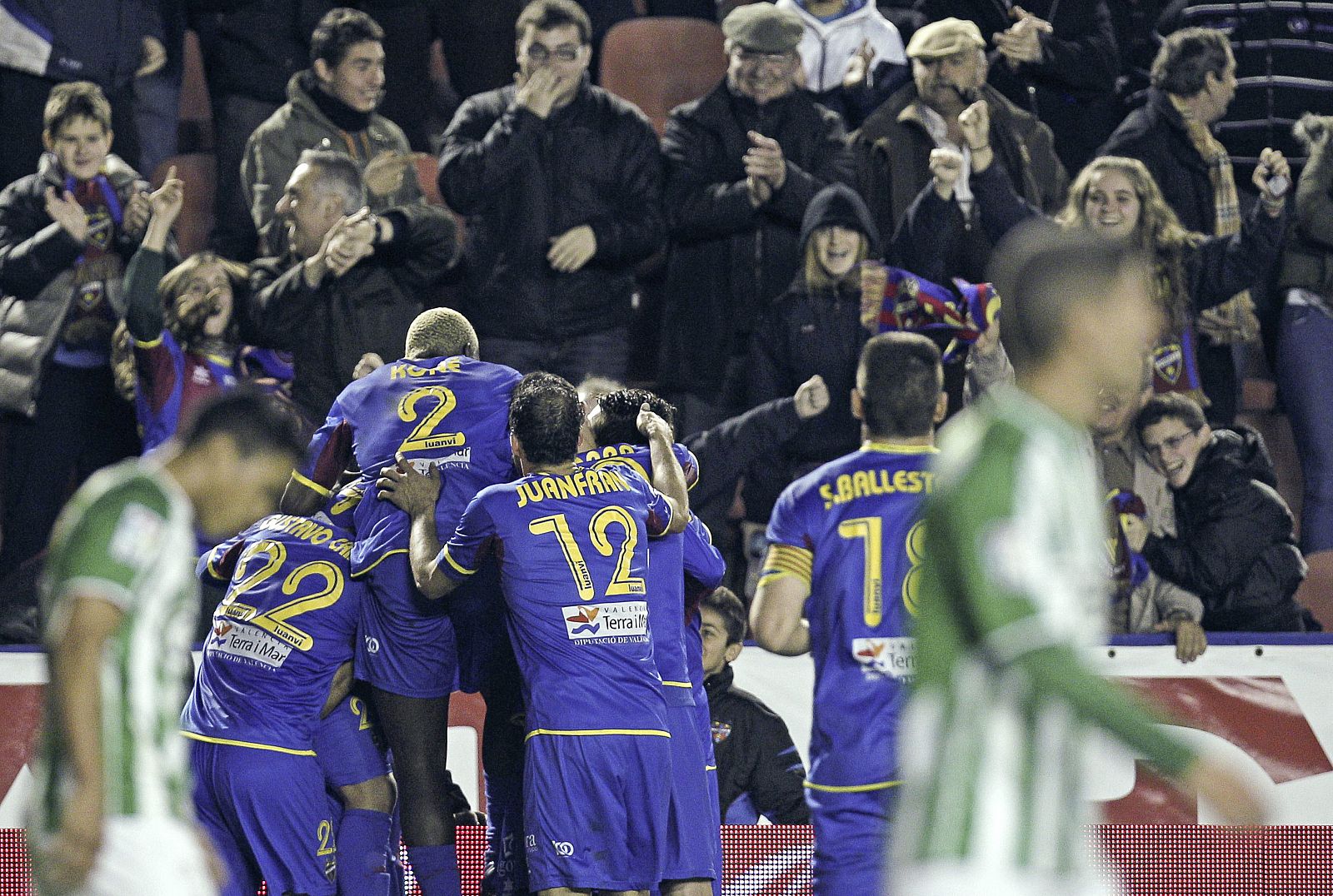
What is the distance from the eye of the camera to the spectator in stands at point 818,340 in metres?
9.03

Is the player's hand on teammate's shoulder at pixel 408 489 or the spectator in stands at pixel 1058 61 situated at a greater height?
the spectator in stands at pixel 1058 61


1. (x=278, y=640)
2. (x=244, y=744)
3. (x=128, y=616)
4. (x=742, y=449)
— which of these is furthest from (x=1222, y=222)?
(x=128, y=616)

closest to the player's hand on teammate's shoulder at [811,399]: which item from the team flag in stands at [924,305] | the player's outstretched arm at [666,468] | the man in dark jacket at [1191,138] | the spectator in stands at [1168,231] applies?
the team flag in stands at [924,305]

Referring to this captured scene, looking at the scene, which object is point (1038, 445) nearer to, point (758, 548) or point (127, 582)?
point (127, 582)

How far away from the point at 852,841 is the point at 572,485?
149 cm

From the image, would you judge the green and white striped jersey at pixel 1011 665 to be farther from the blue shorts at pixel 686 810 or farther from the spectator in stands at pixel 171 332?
the spectator in stands at pixel 171 332

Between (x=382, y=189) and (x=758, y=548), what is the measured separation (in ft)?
8.39

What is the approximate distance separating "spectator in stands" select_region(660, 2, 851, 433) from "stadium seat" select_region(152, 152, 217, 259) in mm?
2832

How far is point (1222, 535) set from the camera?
27.8ft

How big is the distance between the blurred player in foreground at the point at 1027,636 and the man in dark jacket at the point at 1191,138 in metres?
6.37

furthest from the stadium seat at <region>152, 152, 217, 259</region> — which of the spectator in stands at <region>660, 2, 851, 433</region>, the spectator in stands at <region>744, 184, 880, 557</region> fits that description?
the spectator in stands at <region>744, 184, 880, 557</region>

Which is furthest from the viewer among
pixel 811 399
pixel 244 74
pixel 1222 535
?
pixel 244 74

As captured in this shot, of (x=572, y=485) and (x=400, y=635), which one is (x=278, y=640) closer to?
(x=400, y=635)

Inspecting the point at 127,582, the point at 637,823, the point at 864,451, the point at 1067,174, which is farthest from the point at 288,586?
the point at 1067,174
